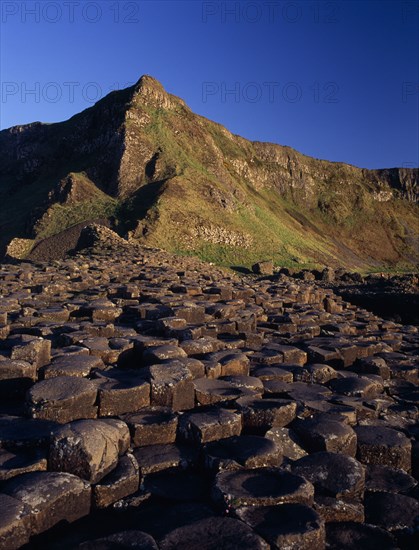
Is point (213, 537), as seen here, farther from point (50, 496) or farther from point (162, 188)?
point (162, 188)

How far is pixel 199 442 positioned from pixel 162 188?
36.7 metres

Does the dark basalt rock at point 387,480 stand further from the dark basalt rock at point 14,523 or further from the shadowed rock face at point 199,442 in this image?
the dark basalt rock at point 14,523

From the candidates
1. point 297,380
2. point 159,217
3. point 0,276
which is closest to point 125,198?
point 159,217

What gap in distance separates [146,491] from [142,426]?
64 centimetres

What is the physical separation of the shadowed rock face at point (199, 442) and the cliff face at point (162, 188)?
91.3ft

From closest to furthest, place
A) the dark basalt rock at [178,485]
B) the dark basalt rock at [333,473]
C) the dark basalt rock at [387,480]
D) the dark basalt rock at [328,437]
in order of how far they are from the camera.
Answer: the dark basalt rock at [178,485] < the dark basalt rock at [333,473] < the dark basalt rock at [387,480] < the dark basalt rock at [328,437]

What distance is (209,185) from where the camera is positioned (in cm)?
4272

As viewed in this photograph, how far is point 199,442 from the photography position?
3.73 metres

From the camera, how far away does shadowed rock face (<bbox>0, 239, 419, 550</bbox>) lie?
276 cm

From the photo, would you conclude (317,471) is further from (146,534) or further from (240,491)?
(146,534)

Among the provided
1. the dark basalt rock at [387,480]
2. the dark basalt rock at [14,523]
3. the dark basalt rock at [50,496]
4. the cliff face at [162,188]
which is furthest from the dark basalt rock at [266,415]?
the cliff face at [162,188]

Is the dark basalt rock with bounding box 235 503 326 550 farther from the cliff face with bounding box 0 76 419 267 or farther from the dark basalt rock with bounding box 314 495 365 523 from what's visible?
the cliff face with bounding box 0 76 419 267

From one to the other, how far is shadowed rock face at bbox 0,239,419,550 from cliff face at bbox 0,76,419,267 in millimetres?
27814

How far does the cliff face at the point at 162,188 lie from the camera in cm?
3781
